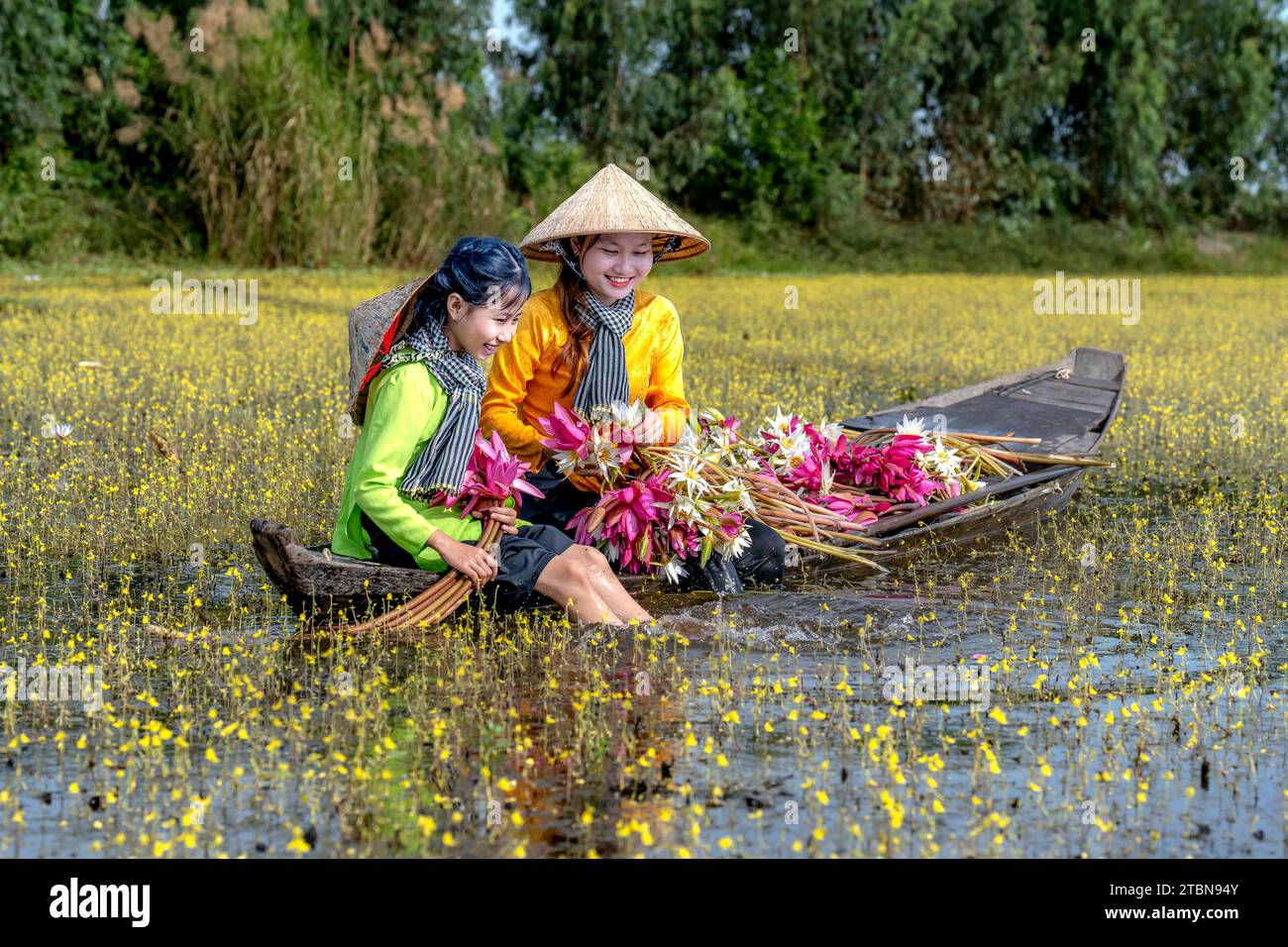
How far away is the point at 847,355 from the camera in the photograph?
1543 cm

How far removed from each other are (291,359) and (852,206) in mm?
21364

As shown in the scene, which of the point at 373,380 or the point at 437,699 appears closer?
the point at 437,699

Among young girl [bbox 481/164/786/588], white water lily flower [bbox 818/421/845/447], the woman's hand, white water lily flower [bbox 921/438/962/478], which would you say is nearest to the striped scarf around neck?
young girl [bbox 481/164/786/588]

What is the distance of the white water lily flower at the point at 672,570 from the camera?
6.39 m

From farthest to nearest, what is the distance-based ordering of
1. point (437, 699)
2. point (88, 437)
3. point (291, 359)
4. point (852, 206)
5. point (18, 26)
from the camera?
point (852, 206) < point (18, 26) < point (291, 359) < point (88, 437) < point (437, 699)

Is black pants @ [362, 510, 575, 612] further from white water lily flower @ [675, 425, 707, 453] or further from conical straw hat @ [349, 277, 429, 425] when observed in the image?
white water lily flower @ [675, 425, 707, 453]

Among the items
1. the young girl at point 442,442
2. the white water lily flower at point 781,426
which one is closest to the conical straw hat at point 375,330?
the young girl at point 442,442

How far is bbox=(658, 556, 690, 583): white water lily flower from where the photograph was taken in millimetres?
6391

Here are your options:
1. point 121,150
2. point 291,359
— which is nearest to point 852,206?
point 121,150

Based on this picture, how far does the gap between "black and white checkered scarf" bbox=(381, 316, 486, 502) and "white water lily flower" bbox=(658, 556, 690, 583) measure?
3.25 ft

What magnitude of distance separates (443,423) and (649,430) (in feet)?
3.36

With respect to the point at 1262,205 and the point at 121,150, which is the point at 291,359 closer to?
the point at 121,150

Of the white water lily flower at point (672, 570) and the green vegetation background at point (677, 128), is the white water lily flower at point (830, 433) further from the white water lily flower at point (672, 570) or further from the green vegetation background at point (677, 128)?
the green vegetation background at point (677, 128)
